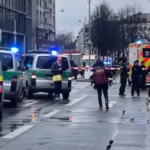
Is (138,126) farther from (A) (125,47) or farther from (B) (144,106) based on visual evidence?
(A) (125,47)

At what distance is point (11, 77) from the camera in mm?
20344

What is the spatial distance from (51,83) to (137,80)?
558cm

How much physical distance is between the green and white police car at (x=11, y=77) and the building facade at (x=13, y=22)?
4090cm

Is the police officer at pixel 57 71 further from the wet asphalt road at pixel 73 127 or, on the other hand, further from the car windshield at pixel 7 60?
the car windshield at pixel 7 60

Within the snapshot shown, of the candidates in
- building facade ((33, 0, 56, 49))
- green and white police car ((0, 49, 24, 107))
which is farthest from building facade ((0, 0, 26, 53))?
green and white police car ((0, 49, 24, 107))

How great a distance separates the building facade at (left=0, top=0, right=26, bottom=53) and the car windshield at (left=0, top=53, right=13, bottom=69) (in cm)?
4091

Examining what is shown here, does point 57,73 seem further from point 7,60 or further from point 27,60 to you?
point 7,60

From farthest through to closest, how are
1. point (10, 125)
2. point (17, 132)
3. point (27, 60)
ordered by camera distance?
1. point (27, 60)
2. point (10, 125)
3. point (17, 132)

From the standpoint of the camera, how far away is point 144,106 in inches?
854

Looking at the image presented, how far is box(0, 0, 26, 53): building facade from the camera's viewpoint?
6600 centimetres

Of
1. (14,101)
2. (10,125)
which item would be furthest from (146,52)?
(10,125)

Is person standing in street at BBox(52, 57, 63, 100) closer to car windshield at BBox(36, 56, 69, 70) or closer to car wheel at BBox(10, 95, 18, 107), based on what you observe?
car windshield at BBox(36, 56, 69, 70)

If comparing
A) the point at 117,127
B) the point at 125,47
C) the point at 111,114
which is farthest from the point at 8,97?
the point at 125,47

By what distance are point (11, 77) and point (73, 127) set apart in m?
6.15
